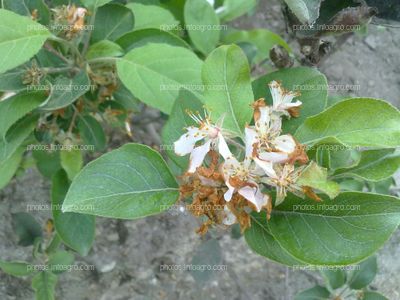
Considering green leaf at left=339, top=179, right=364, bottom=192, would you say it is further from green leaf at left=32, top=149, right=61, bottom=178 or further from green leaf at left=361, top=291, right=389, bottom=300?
green leaf at left=32, top=149, right=61, bottom=178

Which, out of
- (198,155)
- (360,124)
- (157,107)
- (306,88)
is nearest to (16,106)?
(157,107)

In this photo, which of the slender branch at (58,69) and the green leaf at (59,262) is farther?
the green leaf at (59,262)

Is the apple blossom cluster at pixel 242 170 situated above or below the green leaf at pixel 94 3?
below

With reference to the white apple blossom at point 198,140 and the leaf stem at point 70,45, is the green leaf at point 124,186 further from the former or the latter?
the leaf stem at point 70,45

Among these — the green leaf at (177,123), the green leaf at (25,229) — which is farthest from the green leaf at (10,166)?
the green leaf at (177,123)

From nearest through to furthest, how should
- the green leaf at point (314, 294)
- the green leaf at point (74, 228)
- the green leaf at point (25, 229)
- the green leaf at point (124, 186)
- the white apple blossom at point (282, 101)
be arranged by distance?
1. the green leaf at point (124, 186)
2. the white apple blossom at point (282, 101)
3. the green leaf at point (74, 228)
4. the green leaf at point (314, 294)
5. the green leaf at point (25, 229)

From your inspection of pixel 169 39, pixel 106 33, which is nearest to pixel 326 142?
pixel 169 39

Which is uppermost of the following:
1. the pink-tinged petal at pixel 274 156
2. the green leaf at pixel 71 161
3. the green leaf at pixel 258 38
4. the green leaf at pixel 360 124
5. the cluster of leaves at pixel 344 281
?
the green leaf at pixel 360 124

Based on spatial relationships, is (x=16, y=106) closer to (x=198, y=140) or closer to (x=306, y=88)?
(x=198, y=140)
